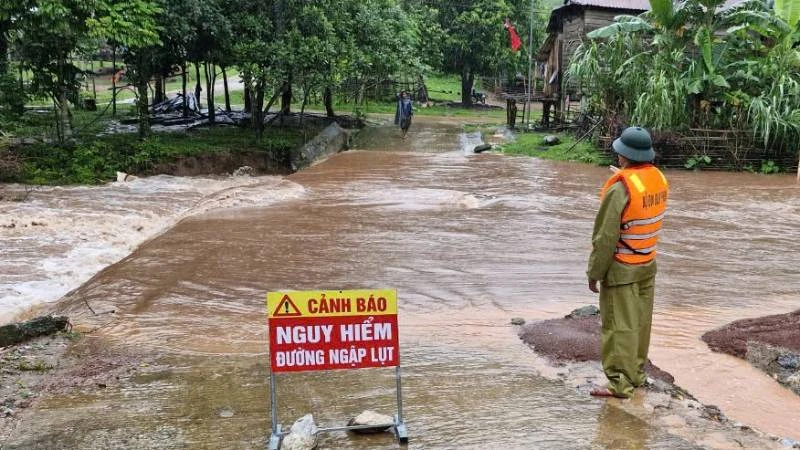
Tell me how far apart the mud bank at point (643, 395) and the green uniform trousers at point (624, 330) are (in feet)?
0.44

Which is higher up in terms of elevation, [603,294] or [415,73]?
[415,73]

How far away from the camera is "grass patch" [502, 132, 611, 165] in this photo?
19.2 meters

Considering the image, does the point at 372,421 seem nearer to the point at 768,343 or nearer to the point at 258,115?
the point at 768,343

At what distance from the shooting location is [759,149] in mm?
17875

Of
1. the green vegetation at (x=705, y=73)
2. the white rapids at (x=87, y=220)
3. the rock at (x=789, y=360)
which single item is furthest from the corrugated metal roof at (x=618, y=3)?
the rock at (x=789, y=360)

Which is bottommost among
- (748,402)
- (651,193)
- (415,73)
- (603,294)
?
(748,402)

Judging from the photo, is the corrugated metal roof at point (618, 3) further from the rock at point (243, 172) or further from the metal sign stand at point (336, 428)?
the metal sign stand at point (336, 428)

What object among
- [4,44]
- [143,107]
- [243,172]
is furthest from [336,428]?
[4,44]

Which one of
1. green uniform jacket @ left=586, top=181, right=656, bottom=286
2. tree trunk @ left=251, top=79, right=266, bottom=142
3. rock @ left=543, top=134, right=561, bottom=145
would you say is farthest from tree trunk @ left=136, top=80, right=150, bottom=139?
green uniform jacket @ left=586, top=181, right=656, bottom=286

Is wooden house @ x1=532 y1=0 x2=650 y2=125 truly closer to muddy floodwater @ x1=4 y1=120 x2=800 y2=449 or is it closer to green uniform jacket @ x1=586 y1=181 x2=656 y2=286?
muddy floodwater @ x1=4 y1=120 x2=800 y2=449

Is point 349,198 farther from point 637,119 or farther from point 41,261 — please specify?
point 637,119

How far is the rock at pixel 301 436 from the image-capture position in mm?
3656

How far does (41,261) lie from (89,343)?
3748 mm

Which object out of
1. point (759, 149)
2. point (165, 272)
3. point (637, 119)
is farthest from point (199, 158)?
point (759, 149)
